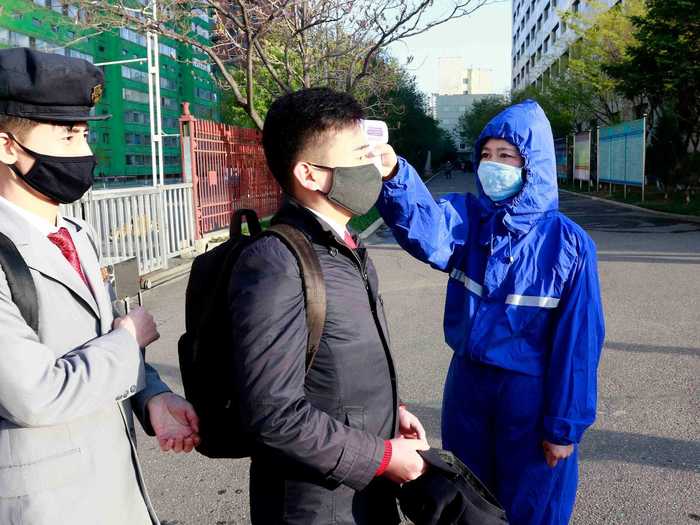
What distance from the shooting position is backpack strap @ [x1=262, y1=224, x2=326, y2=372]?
1551 mm

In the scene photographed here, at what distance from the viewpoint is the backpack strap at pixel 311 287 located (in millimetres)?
1551

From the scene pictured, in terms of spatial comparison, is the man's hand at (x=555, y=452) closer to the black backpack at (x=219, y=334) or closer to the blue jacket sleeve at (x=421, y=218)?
the blue jacket sleeve at (x=421, y=218)

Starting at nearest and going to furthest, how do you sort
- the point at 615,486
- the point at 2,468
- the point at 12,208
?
the point at 2,468 < the point at 12,208 < the point at 615,486

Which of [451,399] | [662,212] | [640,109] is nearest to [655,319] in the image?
[451,399]

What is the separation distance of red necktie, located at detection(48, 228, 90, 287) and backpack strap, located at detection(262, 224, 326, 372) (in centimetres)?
53

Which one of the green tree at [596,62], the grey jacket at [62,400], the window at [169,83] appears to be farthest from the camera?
the window at [169,83]

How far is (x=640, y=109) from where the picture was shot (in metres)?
30.1

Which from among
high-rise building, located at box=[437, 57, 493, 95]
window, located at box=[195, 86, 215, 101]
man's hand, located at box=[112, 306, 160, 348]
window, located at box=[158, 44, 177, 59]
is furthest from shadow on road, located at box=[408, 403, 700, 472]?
high-rise building, located at box=[437, 57, 493, 95]

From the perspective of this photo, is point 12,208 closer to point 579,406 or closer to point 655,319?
point 579,406

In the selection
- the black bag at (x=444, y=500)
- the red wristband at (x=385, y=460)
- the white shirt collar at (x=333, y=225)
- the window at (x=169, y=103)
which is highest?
the window at (x=169, y=103)

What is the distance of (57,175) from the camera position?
1.67m

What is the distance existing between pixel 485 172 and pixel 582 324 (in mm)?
692

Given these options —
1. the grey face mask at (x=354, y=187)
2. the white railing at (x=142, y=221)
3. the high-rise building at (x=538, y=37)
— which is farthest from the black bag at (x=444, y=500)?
the high-rise building at (x=538, y=37)

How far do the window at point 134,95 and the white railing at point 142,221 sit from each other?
54.8 metres
